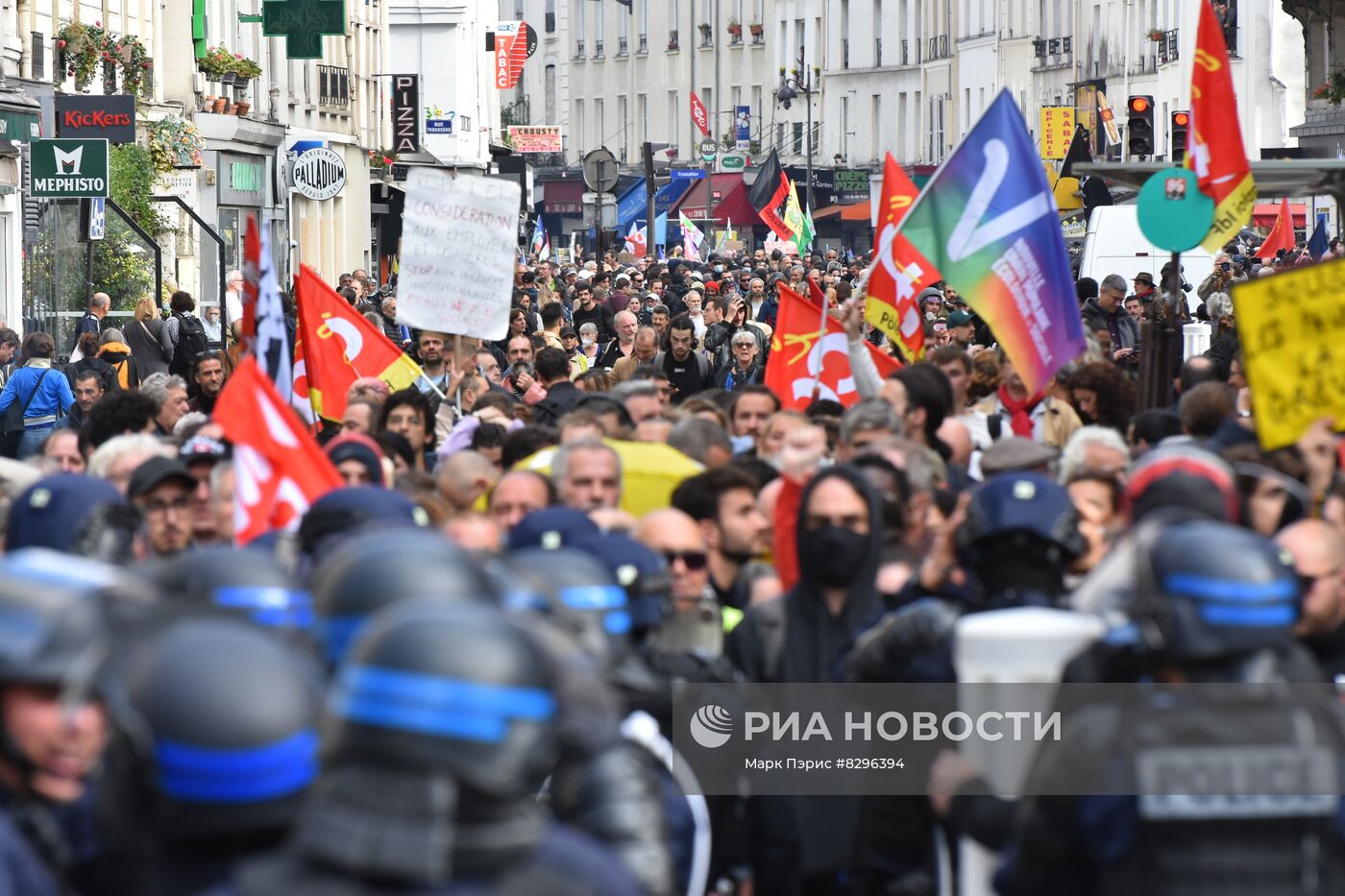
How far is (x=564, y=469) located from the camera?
24.6ft

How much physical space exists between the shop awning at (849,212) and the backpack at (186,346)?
56.8 metres

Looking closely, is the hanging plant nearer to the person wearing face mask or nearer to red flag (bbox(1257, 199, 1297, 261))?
red flag (bbox(1257, 199, 1297, 261))

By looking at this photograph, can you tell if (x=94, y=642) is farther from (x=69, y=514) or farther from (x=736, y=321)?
(x=736, y=321)

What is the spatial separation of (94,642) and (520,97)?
331ft

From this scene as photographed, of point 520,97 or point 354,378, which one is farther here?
point 520,97

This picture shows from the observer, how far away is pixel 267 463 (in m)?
7.22

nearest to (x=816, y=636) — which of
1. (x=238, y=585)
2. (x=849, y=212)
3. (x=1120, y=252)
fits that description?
(x=238, y=585)

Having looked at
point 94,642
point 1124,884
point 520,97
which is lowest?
point 1124,884

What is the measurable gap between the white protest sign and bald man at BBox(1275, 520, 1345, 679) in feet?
24.3

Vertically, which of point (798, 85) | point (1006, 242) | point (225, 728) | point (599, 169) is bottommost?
point (225, 728)

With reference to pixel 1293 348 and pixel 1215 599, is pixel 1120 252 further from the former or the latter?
pixel 1215 599

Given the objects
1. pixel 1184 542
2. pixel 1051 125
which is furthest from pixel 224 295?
pixel 1051 125

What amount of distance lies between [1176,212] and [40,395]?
7.71 m

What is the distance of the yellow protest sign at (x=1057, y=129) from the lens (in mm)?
53219
